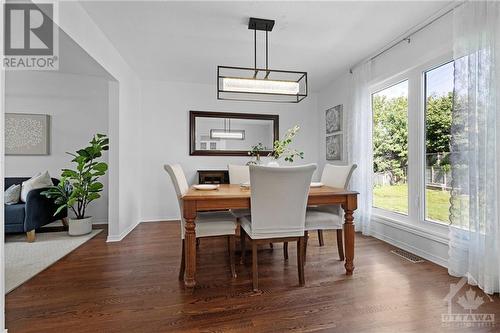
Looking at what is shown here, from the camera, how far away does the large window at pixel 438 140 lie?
243 cm

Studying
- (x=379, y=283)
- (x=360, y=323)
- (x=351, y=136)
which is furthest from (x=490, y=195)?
(x=351, y=136)

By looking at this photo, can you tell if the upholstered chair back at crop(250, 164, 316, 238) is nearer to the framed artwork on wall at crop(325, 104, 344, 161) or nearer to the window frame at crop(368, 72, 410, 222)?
the window frame at crop(368, 72, 410, 222)

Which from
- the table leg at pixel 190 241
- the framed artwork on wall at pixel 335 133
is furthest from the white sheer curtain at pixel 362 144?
the table leg at pixel 190 241

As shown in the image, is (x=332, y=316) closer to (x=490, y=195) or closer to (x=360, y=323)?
(x=360, y=323)

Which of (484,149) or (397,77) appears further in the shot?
(397,77)

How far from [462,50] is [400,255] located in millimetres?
2000

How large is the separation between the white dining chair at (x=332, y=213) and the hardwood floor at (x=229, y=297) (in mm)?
377

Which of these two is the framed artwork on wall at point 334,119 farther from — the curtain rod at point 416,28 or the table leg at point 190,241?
the table leg at point 190,241

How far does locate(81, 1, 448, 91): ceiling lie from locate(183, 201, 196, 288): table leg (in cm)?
Result: 178

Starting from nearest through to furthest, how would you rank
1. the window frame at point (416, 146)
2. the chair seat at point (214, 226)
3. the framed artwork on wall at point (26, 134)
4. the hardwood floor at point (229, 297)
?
1. the hardwood floor at point (229, 297)
2. the chair seat at point (214, 226)
3. the window frame at point (416, 146)
4. the framed artwork on wall at point (26, 134)

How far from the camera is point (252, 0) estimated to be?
6.94 ft

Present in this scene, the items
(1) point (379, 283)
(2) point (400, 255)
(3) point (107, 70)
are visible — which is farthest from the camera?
(3) point (107, 70)

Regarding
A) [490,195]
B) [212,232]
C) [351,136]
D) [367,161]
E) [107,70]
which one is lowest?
[212,232]

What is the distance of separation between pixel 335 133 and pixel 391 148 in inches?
46.1
